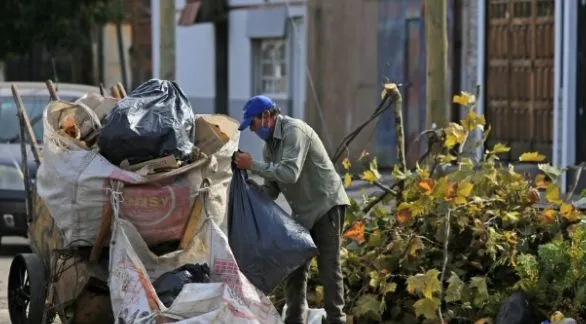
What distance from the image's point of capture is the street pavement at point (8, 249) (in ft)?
31.6

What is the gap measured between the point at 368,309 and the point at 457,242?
32.4 inches

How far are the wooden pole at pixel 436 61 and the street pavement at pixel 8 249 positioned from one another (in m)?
1.31

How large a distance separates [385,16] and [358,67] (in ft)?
3.41

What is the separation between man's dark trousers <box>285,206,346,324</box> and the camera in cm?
831

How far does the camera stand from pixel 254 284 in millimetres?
7855

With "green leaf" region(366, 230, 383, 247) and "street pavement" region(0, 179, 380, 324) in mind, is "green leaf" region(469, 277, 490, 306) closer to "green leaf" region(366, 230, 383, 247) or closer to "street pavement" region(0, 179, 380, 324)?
"green leaf" region(366, 230, 383, 247)

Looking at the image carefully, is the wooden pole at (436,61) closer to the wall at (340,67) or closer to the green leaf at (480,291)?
the green leaf at (480,291)

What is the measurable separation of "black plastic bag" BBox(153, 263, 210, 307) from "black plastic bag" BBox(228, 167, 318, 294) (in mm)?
226

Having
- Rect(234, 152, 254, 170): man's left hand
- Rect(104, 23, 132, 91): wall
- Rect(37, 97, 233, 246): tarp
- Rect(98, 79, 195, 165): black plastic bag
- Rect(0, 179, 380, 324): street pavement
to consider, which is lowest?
Rect(0, 179, 380, 324): street pavement

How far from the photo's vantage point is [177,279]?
785 cm

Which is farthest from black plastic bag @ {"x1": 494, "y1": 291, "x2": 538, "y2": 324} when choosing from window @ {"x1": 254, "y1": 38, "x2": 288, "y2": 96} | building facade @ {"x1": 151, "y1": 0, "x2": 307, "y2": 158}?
window @ {"x1": 254, "y1": 38, "x2": 288, "y2": 96}

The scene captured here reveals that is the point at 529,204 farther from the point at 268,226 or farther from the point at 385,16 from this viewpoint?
the point at 385,16

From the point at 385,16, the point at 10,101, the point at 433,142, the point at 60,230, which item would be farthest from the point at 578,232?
the point at 385,16

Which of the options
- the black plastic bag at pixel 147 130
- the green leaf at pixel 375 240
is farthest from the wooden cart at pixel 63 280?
the green leaf at pixel 375 240
